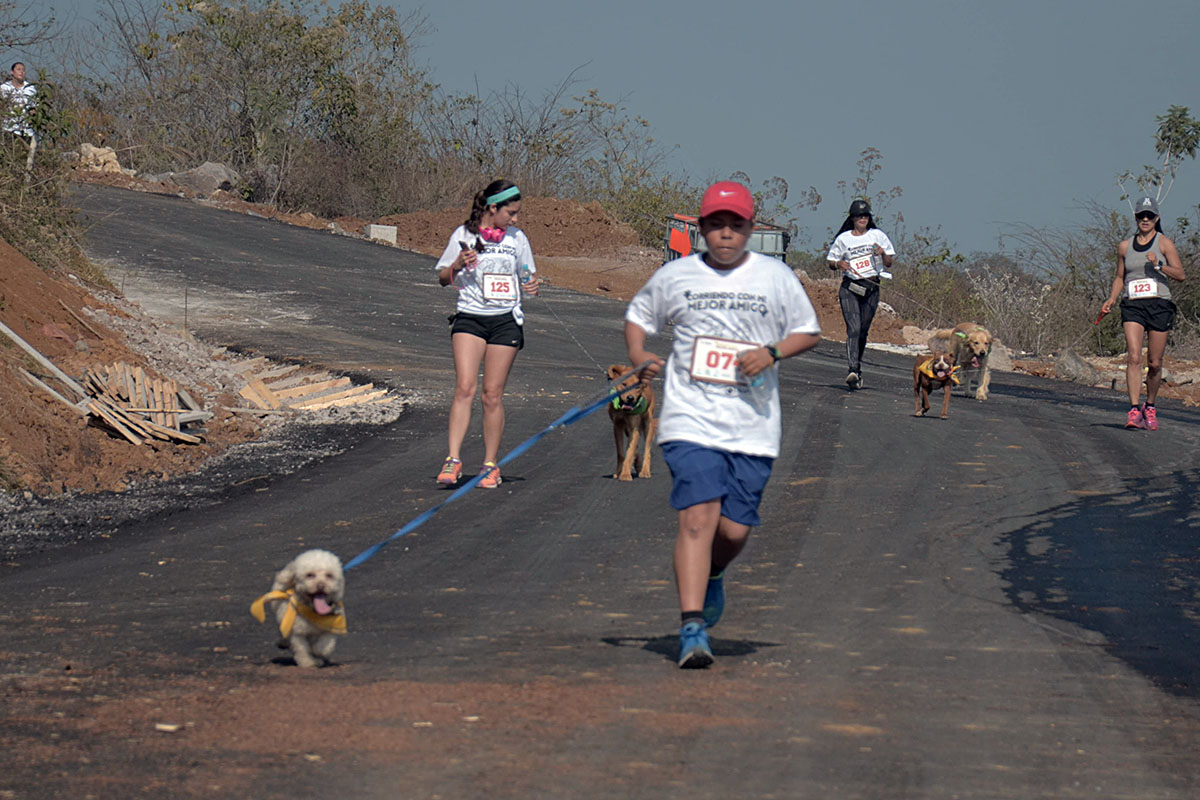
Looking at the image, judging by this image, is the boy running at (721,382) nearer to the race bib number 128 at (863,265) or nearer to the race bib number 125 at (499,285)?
the race bib number 125 at (499,285)

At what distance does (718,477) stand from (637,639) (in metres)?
0.88

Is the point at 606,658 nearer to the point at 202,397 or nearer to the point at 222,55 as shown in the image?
the point at 202,397

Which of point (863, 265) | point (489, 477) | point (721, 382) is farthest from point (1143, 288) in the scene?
point (721, 382)

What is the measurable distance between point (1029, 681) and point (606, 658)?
65.7 inches

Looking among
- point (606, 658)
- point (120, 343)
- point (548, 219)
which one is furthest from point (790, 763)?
point (548, 219)

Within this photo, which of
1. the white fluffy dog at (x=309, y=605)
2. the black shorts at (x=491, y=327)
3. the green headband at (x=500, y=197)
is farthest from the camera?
the black shorts at (x=491, y=327)

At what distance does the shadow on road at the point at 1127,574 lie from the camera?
21.3 feet

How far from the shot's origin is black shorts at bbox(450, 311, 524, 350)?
34.1ft

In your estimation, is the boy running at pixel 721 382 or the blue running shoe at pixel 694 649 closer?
the blue running shoe at pixel 694 649

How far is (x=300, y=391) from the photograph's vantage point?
16.6 meters

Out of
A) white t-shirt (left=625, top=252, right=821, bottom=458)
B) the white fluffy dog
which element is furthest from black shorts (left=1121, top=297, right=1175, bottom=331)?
the white fluffy dog

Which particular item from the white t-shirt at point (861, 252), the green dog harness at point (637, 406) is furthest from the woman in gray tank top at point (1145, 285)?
the green dog harness at point (637, 406)

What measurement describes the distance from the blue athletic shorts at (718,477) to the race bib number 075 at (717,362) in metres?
0.28

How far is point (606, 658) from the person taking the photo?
237 inches
